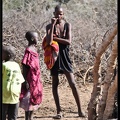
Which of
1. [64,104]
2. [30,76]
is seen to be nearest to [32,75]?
[30,76]

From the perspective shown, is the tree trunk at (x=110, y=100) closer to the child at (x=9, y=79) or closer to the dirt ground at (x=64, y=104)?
the child at (x=9, y=79)

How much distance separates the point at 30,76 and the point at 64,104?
134cm

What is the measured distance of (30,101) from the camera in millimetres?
4406

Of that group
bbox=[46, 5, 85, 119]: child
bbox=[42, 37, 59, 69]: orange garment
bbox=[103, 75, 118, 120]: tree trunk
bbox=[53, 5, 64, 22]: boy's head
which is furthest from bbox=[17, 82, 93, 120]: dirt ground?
bbox=[103, 75, 118, 120]: tree trunk

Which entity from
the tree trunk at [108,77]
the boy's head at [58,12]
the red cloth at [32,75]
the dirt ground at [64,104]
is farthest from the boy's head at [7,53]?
the dirt ground at [64,104]

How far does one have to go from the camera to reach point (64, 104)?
554cm

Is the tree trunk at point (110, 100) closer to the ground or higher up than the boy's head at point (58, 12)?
closer to the ground

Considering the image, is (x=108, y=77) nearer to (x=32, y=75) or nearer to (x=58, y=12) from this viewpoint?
(x=32, y=75)

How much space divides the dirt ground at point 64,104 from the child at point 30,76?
1.57ft

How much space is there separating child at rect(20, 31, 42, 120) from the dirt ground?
477 millimetres

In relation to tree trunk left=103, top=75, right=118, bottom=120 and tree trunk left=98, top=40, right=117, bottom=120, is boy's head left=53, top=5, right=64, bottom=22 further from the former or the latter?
tree trunk left=103, top=75, right=118, bottom=120

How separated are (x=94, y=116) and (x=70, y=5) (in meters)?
12.0

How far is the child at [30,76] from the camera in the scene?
430 cm

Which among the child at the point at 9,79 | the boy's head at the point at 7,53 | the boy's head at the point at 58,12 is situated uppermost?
the boy's head at the point at 58,12
